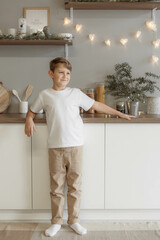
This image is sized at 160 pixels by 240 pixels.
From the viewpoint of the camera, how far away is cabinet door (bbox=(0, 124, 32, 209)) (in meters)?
2.03

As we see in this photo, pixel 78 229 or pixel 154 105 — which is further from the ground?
pixel 154 105

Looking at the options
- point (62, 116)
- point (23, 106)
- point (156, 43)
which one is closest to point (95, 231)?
point (62, 116)

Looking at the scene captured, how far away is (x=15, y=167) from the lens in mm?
2047

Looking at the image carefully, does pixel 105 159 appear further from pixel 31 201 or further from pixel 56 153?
pixel 31 201

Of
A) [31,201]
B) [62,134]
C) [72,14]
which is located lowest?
[31,201]

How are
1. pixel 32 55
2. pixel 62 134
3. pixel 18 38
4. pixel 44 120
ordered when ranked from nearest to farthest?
pixel 62 134
pixel 44 120
pixel 18 38
pixel 32 55

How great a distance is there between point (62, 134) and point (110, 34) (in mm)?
1214

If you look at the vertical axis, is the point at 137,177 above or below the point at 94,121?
below

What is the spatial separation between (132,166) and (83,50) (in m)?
1.18

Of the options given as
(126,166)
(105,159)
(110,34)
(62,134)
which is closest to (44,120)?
(62,134)

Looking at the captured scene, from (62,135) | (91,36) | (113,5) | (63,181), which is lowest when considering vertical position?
(63,181)

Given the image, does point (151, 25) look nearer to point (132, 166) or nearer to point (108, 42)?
point (108, 42)

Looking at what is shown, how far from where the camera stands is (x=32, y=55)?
2615 millimetres

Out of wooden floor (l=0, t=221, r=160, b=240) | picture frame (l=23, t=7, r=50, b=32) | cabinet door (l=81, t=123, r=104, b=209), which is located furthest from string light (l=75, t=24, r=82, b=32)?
wooden floor (l=0, t=221, r=160, b=240)
